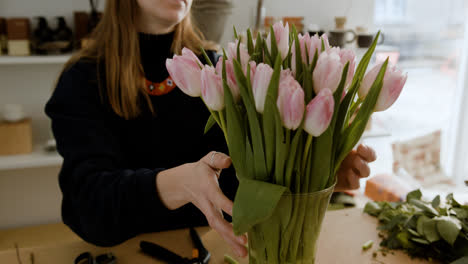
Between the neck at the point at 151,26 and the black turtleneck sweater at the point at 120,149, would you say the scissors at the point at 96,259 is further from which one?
the neck at the point at 151,26

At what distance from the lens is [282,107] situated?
1.56 feet

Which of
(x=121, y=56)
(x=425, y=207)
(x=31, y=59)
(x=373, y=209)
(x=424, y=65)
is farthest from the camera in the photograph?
(x=424, y=65)

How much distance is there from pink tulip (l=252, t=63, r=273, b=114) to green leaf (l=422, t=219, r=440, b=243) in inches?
19.1

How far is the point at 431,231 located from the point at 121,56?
82 cm

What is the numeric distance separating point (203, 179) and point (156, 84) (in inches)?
23.7

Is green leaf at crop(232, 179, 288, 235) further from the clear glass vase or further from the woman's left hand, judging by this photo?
the woman's left hand

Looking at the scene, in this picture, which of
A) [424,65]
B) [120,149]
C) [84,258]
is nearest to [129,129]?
[120,149]

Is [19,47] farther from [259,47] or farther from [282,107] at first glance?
[282,107]

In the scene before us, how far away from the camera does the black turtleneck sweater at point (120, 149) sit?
0.81 m

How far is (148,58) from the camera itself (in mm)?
1168

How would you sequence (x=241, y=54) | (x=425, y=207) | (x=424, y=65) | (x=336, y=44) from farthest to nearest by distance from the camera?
(x=424, y=65) → (x=336, y=44) → (x=425, y=207) → (x=241, y=54)

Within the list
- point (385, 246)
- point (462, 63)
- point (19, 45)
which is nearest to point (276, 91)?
point (385, 246)

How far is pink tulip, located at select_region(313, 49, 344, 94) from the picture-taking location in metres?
0.48

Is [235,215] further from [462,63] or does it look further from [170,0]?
[462,63]
